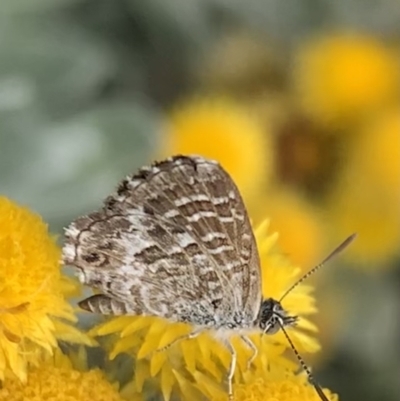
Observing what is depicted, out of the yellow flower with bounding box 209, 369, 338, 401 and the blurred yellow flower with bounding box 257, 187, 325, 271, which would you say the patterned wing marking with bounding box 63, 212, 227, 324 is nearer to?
the yellow flower with bounding box 209, 369, 338, 401

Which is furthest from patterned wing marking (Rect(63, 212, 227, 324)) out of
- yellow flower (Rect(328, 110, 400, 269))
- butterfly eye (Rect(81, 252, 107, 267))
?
yellow flower (Rect(328, 110, 400, 269))

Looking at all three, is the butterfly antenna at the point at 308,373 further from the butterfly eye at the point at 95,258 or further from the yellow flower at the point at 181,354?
the butterfly eye at the point at 95,258

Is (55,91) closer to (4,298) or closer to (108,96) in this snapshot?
(108,96)

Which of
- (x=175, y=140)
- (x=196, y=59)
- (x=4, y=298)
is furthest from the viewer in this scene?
(x=196, y=59)

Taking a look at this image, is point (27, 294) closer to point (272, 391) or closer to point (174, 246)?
point (174, 246)

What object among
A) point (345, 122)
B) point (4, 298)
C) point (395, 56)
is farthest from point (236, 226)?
point (395, 56)

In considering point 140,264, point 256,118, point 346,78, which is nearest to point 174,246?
point 140,264
